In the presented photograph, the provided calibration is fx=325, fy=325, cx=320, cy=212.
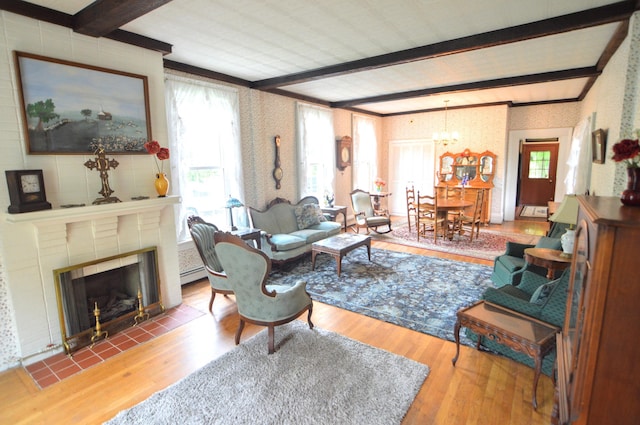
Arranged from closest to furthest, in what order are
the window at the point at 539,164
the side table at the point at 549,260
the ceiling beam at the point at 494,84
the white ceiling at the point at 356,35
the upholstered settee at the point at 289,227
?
the white ceiling at the point at 356,35
the side table at the point at 549,260
the ceiling beam at the point at 494,84
the upholstered settee at the point at 289,227
the window at the point at 539,164

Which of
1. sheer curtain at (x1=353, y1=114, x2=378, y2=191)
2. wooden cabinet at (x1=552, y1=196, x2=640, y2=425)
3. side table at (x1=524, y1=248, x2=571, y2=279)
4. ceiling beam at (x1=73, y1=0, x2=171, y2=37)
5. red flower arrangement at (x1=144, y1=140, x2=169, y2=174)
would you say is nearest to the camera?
wooden cabinet at (x1=552, y1=196, x2=640, y2=425)

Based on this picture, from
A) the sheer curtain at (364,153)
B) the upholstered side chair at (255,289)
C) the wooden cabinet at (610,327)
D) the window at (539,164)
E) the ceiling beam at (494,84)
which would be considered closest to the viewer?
the wooden cabinet at (610,327)

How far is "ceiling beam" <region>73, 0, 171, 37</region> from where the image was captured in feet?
7.48

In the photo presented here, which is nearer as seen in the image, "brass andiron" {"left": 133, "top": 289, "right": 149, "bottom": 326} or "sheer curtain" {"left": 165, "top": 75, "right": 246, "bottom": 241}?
"brass andiron" {"left": 133, "top": 289, "right": 149, "bottom": 326}

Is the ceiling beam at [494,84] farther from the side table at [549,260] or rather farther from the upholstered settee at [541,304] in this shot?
the upholstered settee at [541,304]

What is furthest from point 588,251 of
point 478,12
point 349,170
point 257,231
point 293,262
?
point 349,170

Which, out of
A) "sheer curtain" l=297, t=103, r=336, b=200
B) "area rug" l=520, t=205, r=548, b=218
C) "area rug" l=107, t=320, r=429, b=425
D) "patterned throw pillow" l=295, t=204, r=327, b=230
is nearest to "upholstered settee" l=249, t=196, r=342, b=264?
"patterned throw pillow" l=295, t=204, r=327, b=230

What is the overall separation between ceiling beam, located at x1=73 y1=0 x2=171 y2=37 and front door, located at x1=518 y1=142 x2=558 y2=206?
10509 mm

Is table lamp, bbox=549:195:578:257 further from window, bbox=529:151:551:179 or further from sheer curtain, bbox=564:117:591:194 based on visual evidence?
window, bbox=529:151:551:179

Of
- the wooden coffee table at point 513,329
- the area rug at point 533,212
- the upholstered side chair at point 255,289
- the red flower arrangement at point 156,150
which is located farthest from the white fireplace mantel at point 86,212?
the area rug at point 533,212

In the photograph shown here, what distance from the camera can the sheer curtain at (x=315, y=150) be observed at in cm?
615

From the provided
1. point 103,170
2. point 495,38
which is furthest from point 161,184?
point 495,38

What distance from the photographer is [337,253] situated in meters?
4.48

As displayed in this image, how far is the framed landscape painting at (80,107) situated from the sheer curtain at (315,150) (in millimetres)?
3175
